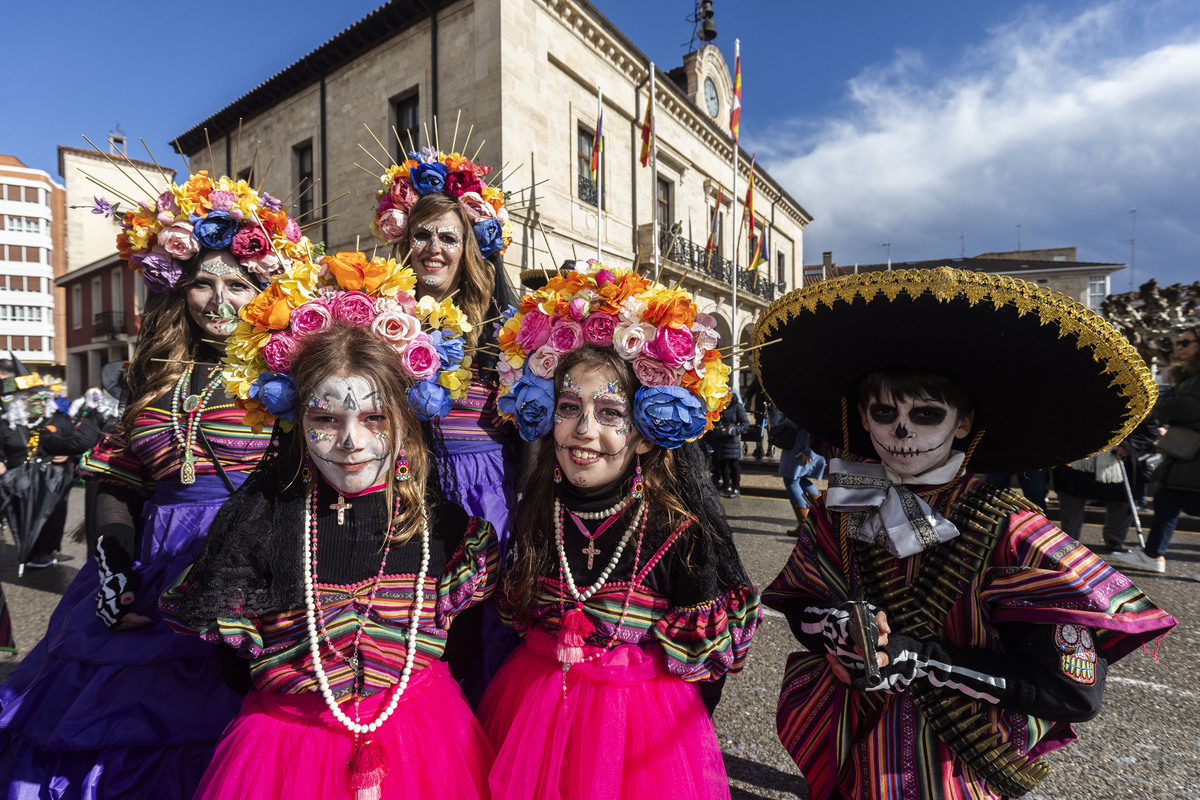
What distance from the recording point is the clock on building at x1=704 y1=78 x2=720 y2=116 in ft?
69.5

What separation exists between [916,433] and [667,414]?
713mm

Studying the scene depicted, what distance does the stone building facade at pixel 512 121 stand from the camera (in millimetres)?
12195

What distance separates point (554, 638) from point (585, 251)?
13495mm

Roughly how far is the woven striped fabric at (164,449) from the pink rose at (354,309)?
2.44ft

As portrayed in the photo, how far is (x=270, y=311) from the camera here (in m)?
1.75

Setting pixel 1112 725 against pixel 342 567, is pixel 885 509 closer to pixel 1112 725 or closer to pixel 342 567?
pixel 342 567

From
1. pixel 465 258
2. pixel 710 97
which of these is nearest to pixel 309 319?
pixel 465 258

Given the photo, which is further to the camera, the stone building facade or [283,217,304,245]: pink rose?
the stone building facade

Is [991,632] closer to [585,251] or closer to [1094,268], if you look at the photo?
[585,251]

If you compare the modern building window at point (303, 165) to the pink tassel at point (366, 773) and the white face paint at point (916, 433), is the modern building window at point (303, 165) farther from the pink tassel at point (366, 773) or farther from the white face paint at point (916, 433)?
the white face paint at point (916, 433)

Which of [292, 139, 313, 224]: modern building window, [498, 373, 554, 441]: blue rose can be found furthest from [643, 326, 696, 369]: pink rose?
[292, 139, 313, 224]: modern building window


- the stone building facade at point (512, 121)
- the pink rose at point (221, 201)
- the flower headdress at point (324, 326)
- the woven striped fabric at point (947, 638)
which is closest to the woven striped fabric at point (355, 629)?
the flower headdress at point (324, 326)

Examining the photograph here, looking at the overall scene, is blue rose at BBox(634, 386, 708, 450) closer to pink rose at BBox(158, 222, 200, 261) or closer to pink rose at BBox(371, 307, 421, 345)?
pink rose at BBox(371, 307, 421, 345)

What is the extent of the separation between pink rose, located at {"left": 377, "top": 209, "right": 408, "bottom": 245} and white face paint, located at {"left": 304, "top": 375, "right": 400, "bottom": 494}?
150 cm
